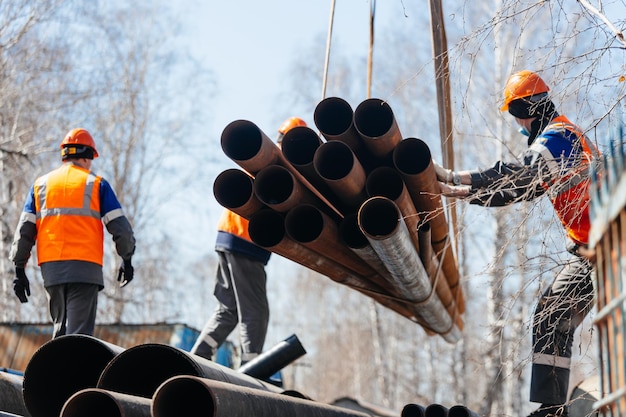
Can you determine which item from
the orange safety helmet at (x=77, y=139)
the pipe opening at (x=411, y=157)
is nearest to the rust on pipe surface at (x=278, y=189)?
the pipe opening at (x=411, y=157)

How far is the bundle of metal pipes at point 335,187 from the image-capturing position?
14.9ft

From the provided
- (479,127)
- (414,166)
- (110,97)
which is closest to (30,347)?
(414,166)

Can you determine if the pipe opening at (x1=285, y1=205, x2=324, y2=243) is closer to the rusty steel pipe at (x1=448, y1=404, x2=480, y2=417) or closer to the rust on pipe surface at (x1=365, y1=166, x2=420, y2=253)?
the rust on pipe surface at (x1=365, y1=166, x2=420, y2=253)

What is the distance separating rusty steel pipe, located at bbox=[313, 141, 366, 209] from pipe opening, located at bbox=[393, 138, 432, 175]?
246 mm

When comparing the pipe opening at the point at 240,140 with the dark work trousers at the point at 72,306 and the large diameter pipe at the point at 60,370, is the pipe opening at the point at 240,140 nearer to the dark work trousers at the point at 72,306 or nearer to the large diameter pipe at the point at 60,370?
the large diameter pipe at the point at 60,370

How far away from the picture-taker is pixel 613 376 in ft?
8.10

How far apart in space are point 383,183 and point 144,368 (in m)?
1.73

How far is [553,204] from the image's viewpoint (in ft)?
14.9

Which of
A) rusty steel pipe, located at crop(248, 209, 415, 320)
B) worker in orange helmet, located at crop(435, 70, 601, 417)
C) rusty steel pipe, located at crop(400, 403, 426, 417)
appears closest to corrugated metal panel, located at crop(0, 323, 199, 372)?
rusty steel pipe, located at crop(248, 209, 415, 320)

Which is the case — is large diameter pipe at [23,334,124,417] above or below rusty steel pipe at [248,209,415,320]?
below

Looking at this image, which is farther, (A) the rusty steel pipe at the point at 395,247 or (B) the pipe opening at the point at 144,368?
(A) the rusty steel pipe at the point at 395,247

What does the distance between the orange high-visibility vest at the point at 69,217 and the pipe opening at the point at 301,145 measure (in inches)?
74.4

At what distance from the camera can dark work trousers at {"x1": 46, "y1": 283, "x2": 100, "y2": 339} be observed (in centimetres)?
578

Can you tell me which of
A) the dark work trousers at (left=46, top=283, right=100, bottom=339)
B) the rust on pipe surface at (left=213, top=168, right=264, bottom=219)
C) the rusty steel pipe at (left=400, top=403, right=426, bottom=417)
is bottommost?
the rusty steel pipe at (left=400, top=403, right=426, bottom=417)
